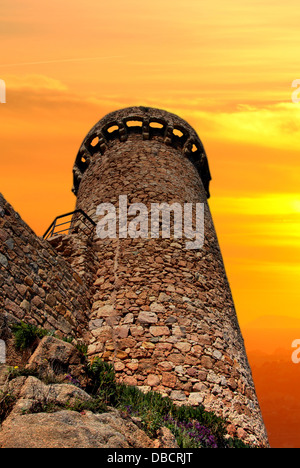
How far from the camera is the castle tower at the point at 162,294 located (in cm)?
659

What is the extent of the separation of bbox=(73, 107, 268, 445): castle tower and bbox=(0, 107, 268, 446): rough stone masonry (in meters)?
0.02

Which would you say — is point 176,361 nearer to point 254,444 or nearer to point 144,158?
point 254,444

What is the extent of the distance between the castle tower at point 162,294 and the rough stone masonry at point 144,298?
2cm

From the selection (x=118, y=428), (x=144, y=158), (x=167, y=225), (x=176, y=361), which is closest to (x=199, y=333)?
(x=176, y=361)

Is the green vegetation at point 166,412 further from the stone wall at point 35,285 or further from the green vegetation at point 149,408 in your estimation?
the stone wall at point 35,285

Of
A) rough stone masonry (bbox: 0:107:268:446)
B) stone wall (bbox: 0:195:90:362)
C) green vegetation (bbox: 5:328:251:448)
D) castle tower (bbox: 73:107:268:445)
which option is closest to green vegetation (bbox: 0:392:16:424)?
green vegetation (bbox: 5:328:251:448)

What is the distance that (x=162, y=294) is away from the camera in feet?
25.3

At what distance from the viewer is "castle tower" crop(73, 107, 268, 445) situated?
6.59 meters

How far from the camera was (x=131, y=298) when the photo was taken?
7656mm

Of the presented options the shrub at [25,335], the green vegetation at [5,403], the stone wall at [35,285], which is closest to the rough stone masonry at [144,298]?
the stone wall at [35,285]

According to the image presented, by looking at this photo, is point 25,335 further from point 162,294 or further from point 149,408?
point 162,294

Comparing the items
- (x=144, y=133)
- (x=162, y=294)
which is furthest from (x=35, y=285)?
(x=144, y=133)

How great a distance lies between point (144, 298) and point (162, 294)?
0.39 meters
